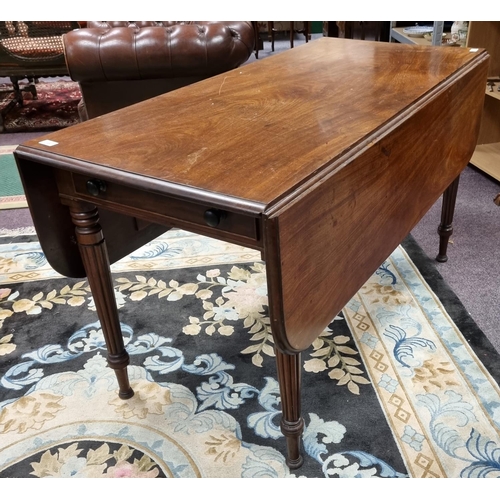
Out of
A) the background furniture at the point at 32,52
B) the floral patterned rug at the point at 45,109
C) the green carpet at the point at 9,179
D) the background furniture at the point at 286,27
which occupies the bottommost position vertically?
the green carpet at the point at 9,179

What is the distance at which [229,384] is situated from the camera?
4.85 feet

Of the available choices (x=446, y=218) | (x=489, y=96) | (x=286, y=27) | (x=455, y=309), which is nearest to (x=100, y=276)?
(x=455, y=309)

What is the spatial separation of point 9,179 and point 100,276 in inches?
74.9

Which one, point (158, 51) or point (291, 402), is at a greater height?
point (158, 51)

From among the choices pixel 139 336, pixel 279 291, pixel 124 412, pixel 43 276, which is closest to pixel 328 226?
pixel 279 291

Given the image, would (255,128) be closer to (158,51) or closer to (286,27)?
(158,51)

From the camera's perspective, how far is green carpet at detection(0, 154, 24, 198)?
8.86ft

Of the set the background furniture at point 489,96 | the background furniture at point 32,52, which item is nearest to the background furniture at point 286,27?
the background furniture at point 32,52

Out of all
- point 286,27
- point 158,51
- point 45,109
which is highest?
point 158,51

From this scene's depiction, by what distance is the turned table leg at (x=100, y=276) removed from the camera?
3.80ft

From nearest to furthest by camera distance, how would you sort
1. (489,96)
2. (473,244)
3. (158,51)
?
(473,244) < (158,51) < (489,96)

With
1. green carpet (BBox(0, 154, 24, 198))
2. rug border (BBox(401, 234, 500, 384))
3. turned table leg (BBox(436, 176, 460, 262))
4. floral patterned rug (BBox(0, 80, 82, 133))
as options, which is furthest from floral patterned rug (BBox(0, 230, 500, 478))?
floral patterned rug (BBox(0, 80, 82, 133))

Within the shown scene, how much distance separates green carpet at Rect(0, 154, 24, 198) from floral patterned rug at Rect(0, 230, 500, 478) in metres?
0.89

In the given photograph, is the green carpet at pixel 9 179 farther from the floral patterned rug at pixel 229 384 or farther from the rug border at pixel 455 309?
the rug border at pixel 455 309
